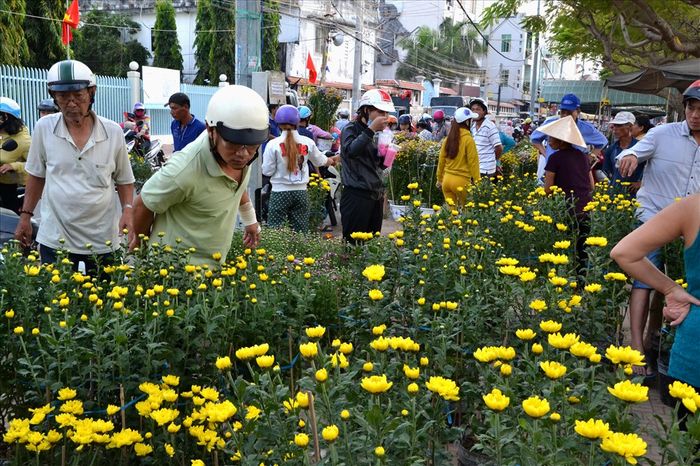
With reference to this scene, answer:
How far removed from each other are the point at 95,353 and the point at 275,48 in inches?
1545

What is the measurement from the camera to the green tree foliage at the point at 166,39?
39.0 meters

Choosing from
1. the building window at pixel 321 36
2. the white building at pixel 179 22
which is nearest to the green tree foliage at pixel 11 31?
the white building at pixel 179 22

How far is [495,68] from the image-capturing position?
86.1 meters

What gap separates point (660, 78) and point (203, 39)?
3219cm

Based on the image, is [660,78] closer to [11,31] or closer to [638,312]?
[638,312]

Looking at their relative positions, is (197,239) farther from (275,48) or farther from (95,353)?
(275,48)

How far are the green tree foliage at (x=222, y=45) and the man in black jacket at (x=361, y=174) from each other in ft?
113

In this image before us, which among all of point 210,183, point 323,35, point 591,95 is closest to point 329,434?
point 210,183

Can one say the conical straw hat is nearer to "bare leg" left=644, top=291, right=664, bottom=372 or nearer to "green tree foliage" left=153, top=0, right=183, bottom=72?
"bare leg" left=644, top=291, right=664, bottom=372

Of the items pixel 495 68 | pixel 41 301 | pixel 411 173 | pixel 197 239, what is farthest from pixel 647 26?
pixel 495 68

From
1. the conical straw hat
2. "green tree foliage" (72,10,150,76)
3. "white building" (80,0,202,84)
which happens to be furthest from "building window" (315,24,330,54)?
the conical straw hat

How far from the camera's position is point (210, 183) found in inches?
135

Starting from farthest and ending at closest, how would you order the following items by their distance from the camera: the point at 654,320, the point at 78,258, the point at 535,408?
the point at 654,320 < the point at 78,258 < the point at 535,408

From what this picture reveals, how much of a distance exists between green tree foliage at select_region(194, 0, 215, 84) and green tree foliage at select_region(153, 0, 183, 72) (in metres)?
1.17
